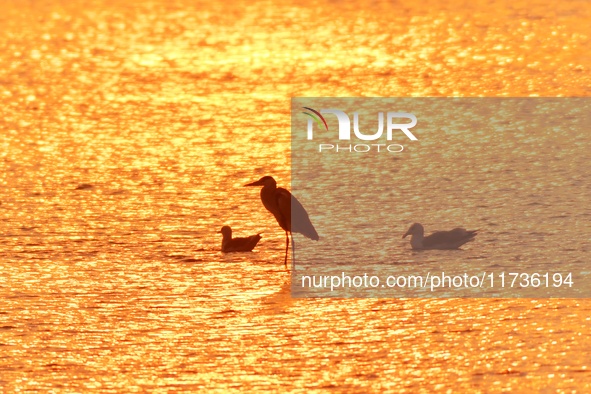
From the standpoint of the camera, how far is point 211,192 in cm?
802

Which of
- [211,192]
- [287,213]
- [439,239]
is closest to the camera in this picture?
[287,213]

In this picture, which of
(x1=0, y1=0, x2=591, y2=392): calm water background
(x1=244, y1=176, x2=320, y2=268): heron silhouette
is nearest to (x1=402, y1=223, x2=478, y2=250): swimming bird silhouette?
(x1=244, y1=176, x2=320, y2=268): heron silhouette

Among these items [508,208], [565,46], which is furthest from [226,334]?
[565,46]

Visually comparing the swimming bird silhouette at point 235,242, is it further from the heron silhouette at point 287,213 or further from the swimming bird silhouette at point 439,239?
the swimming bird silhouette at point 439,239

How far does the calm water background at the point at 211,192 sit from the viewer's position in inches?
214

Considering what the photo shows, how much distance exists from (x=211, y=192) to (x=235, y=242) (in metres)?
1.21

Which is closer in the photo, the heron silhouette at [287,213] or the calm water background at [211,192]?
the calm water background at [211,192]

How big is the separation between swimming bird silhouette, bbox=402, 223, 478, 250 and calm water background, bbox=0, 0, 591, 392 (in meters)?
0.69

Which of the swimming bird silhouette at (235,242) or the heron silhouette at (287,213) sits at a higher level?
the heron silhouette at (287,213)

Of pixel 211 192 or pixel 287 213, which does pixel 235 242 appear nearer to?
pixel 287 213

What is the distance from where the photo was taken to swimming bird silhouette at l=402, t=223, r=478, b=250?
6.93 meters

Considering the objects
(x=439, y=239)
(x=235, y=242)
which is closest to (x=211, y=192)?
(x=235, y=242)

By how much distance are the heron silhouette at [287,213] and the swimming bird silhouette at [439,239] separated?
0.49 meters

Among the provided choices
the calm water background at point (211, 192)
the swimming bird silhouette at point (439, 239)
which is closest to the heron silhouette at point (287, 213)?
the calm water background at point (211, 192)
